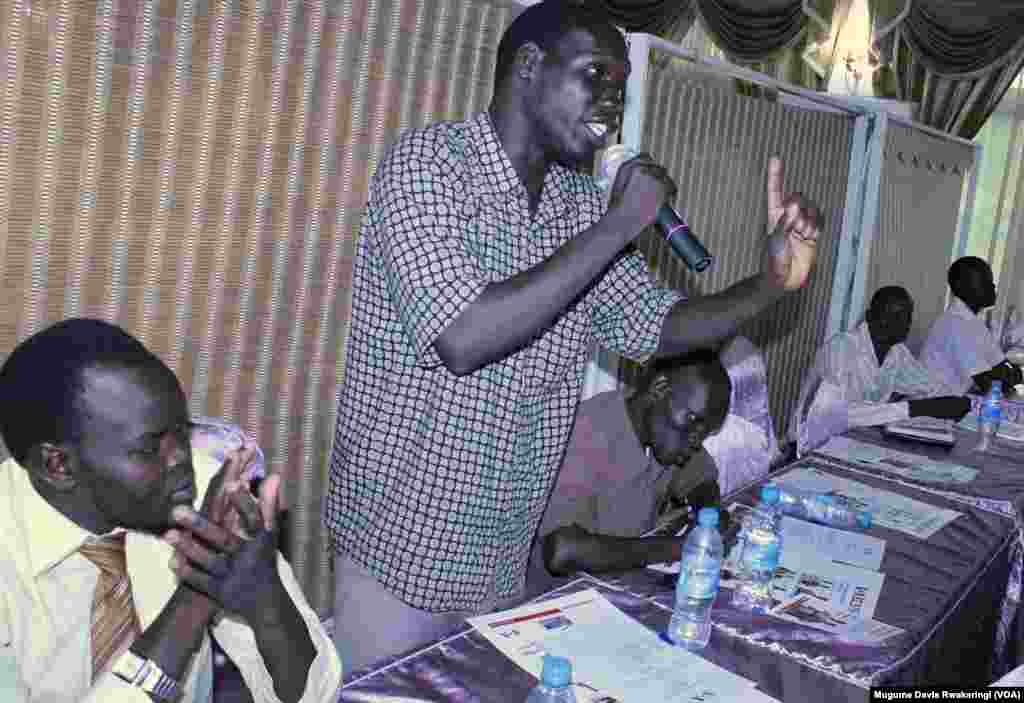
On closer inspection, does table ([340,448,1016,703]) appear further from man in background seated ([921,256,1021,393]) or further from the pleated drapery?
man in background seated ([921,256,1021,393])

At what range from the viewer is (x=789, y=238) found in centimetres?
184

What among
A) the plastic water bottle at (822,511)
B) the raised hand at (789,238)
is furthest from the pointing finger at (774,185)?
the plastic water bottle at (822,511)

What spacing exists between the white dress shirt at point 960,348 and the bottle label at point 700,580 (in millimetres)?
3957

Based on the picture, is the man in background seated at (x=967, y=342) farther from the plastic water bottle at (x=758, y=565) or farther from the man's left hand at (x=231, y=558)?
the man's left hand at (x=231, y=558)

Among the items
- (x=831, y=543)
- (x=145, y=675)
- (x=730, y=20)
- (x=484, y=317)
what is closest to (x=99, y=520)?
(x=145, y=675)

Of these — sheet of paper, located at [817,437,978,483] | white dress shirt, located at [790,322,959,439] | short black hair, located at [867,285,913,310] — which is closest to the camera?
sheet of paper, located at [817,437,978,483]

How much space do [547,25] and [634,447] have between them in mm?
1153

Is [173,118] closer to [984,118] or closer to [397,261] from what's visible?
[397,261]

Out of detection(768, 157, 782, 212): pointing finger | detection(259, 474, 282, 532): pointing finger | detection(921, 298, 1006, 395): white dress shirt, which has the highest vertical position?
detection(768, 157, 782, 212): pointing finger

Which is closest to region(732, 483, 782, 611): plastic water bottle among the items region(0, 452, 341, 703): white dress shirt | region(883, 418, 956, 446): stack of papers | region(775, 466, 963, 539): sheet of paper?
region(775, 466, 963, 539): sheet of paper

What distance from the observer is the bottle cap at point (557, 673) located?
1.24m

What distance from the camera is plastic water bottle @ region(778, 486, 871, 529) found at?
2.42 meters

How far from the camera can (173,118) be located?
77.7 inches

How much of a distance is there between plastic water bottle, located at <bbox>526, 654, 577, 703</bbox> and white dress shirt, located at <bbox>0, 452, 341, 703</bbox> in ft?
0.88
